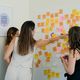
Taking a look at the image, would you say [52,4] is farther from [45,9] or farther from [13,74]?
[13,74]

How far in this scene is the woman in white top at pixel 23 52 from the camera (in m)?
2.78

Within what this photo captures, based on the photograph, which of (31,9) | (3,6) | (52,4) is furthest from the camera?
(31,9)

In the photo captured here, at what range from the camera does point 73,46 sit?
2.26 m

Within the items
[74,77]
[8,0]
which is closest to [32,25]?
[74,77]

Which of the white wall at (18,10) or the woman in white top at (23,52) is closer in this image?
the woman in white top at (23,52)

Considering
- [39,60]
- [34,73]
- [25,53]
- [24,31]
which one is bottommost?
[34,73]

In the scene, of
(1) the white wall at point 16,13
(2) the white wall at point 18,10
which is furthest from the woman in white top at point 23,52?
(2) the white wall at point 18,10

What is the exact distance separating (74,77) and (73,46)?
324 mm

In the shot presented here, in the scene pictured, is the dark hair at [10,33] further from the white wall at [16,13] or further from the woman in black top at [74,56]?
the woman in black top at [74,56]

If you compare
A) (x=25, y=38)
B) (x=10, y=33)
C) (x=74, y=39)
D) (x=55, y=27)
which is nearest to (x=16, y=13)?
(x=10, y=33)

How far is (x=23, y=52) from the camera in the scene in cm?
280

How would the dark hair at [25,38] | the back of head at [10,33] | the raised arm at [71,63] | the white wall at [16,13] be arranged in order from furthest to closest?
1. the white wall at [16,13]
2. the back of head at [10,33]
3. the dark hair at [25,38]
4. the raised arm at [71,63]

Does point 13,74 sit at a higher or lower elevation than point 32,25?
lower

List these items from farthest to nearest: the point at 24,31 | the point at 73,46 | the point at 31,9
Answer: the point at 31,9, the point at 24,31, the point at 73,46
